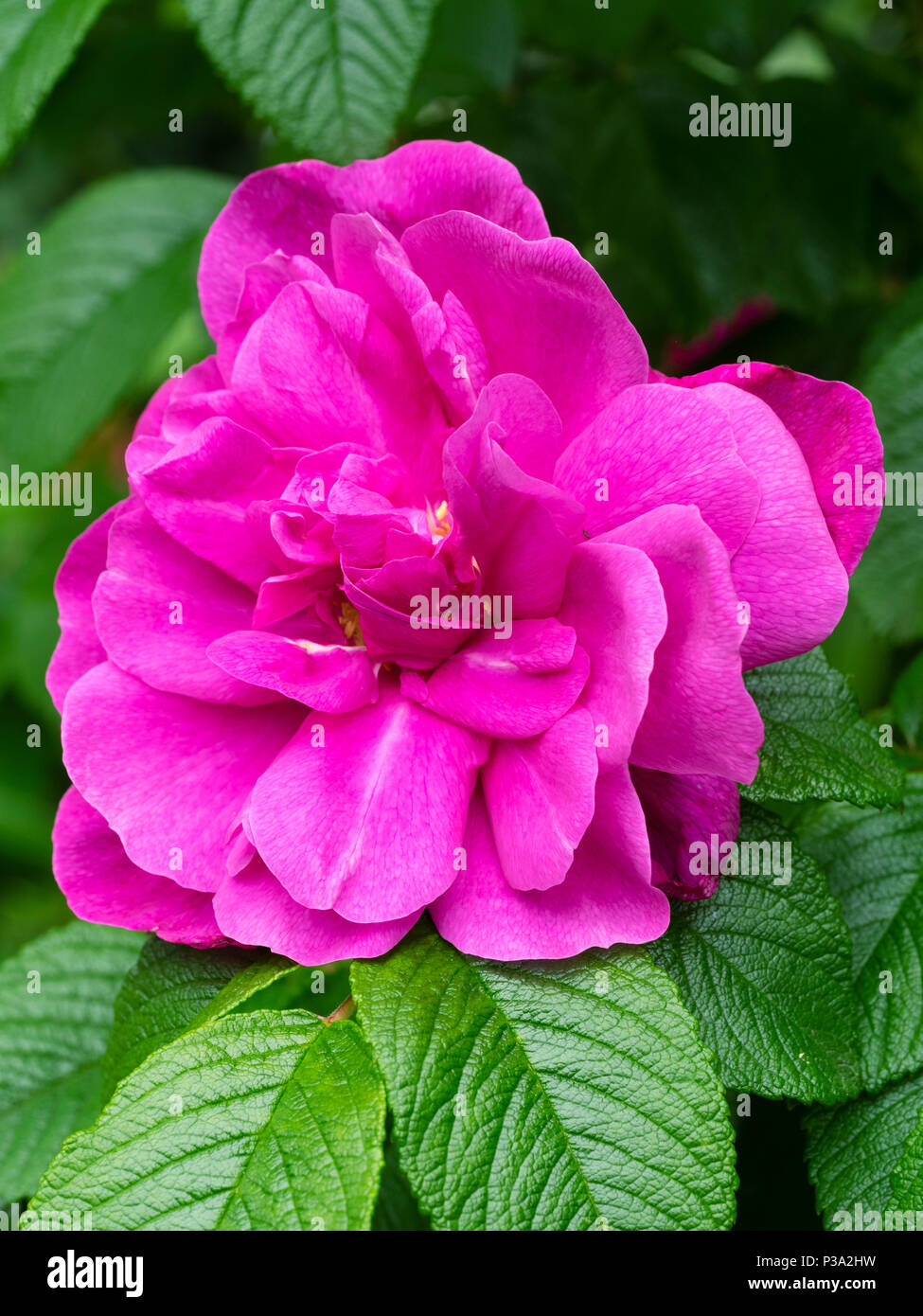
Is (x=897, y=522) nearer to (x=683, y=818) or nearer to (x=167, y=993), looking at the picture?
(x=683, y=818)

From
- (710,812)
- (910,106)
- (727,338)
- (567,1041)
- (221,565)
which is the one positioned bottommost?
(567,1041)

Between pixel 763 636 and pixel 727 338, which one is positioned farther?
pixel 727 338

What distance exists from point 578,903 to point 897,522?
54 centimetres

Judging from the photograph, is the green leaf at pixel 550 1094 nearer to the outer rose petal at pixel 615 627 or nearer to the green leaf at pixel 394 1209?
the outer rose petal at pixel 615 627

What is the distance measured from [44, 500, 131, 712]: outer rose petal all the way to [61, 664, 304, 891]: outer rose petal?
46mm

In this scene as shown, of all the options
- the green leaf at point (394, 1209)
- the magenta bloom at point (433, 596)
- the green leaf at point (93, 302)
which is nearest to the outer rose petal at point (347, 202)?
the magenta bloom at point (433, 596)

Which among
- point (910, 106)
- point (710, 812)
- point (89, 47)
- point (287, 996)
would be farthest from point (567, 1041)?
point (89, 47)

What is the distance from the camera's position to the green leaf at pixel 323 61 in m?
0.85

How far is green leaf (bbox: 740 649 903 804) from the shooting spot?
72 cm

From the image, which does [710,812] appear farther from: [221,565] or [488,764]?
[221,565]

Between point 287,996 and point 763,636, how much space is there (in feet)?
1.51

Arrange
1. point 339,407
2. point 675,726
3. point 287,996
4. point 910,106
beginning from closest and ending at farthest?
1. point 675,726
2. point 339,407
3. point 287,996
4. point 910,106

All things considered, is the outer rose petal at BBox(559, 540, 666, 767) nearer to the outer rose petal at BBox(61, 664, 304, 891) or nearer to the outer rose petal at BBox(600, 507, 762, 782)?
the outer rose petal at BBox(600, 507, 762, 782)
